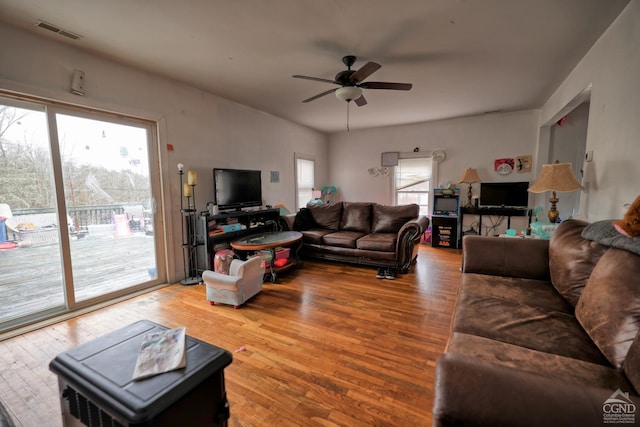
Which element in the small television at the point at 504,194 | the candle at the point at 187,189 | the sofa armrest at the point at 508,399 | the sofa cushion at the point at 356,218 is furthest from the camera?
the small television at the point at 504,194

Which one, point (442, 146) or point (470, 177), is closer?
point (470, 177)

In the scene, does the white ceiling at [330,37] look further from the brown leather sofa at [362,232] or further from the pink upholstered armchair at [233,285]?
the pink upholstered armchair at [233,285]

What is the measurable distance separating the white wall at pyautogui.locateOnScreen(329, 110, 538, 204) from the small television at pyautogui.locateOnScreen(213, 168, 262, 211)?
2836mm

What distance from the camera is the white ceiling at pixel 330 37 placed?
2.02 meters

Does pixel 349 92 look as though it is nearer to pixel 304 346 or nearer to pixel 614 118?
pixel 614 118

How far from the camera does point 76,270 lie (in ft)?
8.99

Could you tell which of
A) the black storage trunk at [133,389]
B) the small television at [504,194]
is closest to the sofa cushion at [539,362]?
the black storage trunk at [133,389]

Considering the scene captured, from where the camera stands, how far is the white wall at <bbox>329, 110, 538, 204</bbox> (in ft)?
16.5

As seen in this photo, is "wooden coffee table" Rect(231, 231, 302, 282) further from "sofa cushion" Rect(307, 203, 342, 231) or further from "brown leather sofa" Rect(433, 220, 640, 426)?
"brown leather sofa" Rect(433, 220, 640, 426)

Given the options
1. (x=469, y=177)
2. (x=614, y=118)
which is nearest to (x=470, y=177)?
(x=469, y=177)

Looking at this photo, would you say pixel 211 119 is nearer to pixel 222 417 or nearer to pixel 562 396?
pixel 222 417

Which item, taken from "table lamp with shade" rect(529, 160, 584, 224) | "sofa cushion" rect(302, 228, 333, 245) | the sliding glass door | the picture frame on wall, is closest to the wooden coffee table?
"sofa cushion" rect(302, 228, 333, 245)

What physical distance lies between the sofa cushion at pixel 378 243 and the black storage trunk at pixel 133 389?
297cm

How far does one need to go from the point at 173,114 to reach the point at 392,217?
3.40 meters
